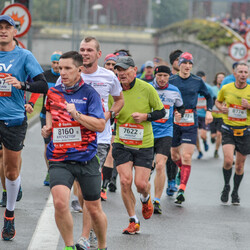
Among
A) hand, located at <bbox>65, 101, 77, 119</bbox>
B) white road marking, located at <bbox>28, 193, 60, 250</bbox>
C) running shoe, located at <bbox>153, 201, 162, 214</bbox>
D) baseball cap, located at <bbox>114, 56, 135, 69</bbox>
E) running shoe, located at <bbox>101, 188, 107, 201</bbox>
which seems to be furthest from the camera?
running shoe, located at <bbox>101, 188, 107, 201</bbox>

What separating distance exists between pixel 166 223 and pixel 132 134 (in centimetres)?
115

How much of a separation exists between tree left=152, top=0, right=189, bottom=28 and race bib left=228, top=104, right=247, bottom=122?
51680 mm

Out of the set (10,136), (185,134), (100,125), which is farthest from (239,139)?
(100,125)

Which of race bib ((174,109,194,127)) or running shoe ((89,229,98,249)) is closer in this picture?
running shoe ((89,229,98,249))

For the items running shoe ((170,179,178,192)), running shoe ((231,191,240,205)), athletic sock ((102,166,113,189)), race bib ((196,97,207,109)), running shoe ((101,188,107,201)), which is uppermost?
athletic sock ((102,166,113,189))

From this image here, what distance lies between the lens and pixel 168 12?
217ft

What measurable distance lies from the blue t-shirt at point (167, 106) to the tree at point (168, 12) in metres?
52.2

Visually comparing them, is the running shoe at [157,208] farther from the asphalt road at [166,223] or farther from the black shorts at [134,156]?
the black shorts at [134,156]

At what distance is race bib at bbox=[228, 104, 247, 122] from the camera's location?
10984 mm

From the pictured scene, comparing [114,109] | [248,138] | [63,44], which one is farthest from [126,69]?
[63,44]

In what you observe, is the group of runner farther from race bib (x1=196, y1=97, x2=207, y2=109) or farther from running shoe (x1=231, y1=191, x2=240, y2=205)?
race bib (x1=196, y1=97, x2=207, y2=109)

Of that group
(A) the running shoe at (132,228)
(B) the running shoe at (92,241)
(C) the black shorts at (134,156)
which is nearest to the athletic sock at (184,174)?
(C) the black shorts at (134,156)

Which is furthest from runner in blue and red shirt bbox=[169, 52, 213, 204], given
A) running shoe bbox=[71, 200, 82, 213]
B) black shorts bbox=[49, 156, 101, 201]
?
black shorts bbox=[49, 156, 101, 201]

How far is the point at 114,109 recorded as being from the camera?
802 cm
